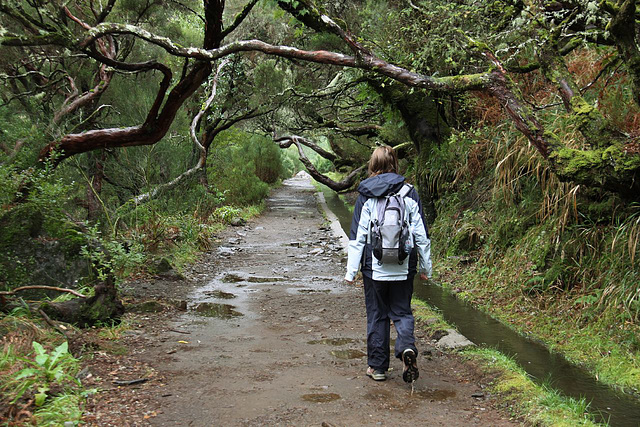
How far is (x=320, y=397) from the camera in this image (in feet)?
13.1

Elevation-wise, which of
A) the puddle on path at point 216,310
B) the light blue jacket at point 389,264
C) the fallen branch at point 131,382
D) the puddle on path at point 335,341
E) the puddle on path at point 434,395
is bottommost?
the puddle on path at point 216,310

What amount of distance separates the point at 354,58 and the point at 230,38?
10.2 metres

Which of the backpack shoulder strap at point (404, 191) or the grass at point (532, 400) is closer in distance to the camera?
the grass at point (532, 400)

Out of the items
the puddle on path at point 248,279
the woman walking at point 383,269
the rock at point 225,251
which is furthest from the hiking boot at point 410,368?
the rock at point 225,251

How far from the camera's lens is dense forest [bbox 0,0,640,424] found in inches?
213

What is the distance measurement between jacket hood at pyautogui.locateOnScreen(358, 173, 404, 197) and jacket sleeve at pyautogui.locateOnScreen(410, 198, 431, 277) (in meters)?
0.21

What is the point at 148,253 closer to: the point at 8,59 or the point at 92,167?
the point at 92,167

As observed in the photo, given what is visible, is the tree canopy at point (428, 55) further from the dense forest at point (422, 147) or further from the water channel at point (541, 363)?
the water channel at point (541, 363)

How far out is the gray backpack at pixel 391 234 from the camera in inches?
164

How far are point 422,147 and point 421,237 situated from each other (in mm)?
7729

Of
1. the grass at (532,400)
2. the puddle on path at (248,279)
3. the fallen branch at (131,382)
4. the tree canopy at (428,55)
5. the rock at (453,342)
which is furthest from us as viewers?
the puddle on path at (248,279)

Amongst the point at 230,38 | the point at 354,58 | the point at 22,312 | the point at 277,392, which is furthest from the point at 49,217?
the point at 230,38

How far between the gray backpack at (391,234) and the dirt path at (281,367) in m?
1.07

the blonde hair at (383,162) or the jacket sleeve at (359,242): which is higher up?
the blonde hair at (383,162)
